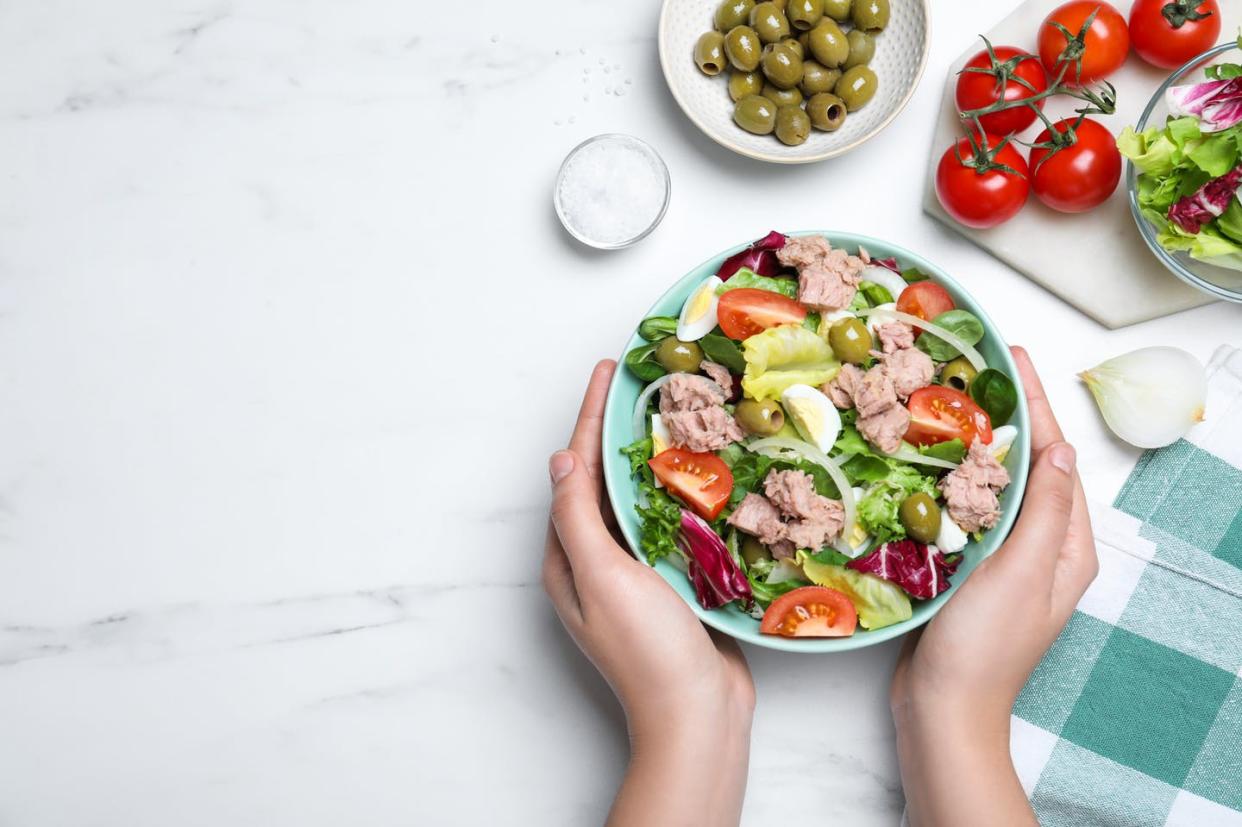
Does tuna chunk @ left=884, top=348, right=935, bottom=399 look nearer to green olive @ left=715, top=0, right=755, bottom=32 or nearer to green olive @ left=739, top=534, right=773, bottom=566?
green olive @ left=739, top=534, right=773, bottom=566

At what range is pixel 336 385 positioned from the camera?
2.69 meters

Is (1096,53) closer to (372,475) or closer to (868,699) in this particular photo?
(868,699)

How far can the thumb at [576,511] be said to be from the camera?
2.12 m

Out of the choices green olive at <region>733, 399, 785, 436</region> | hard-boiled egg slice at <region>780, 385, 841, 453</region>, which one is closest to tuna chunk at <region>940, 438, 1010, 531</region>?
hard-boiled egg slice at <region>780, 385, 841, 453</region>

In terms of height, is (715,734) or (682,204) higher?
(682,204)

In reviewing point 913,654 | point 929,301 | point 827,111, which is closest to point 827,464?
point 929,301

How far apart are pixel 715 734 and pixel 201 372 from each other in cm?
162

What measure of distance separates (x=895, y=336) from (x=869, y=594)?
0.53 m

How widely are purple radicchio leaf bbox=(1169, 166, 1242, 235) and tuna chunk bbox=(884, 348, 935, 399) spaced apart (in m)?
0.66

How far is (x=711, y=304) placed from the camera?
2172 mm

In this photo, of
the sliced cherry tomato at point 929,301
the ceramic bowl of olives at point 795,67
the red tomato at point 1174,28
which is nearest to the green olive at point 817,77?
the ceramic bowl of olives at point 795,67

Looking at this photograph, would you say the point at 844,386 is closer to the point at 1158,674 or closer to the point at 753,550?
the point at 753,550

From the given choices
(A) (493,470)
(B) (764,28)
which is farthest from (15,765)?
(B) (764,28)

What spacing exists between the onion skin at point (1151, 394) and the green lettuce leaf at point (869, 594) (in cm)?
71
